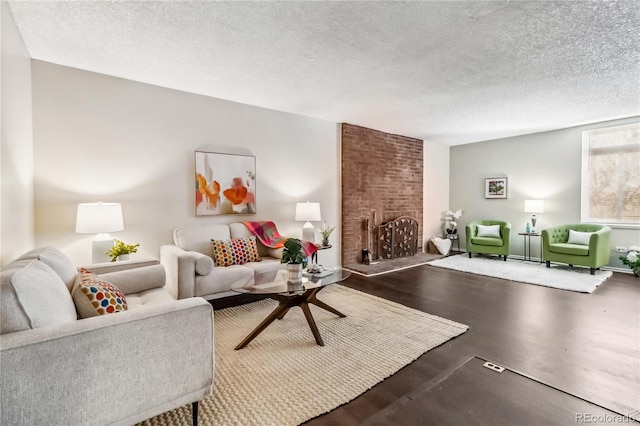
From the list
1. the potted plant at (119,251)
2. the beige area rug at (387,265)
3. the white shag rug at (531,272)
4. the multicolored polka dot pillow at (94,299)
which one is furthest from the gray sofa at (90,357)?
the white shag rug at (531,272)

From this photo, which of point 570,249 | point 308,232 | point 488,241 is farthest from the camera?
point 488,241

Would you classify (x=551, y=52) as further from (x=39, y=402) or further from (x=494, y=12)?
(x=39, y=402)

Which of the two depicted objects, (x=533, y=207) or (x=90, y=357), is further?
(x=533, y=207)

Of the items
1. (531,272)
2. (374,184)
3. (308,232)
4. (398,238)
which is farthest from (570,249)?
(308,232)

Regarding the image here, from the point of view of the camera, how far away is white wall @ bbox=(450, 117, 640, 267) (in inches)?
209

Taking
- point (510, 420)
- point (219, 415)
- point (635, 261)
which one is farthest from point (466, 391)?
point (635, 261)

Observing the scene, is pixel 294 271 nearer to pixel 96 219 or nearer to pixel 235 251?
pixel 235 251

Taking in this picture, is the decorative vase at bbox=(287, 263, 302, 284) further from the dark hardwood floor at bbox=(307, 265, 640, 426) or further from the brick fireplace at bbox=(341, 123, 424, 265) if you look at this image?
the brick fireplace at bbox=(341, 123, 424, 265)

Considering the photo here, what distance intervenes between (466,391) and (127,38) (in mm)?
3585

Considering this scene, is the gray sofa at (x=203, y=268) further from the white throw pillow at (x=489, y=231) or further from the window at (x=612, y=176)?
the window at (x=612, y=176)

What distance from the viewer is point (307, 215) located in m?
4.32

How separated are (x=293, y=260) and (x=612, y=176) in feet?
19.2

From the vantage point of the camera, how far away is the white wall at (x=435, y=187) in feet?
22.2

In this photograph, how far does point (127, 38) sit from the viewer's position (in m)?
2.41
